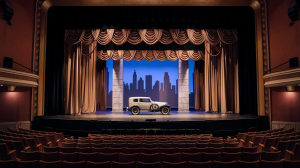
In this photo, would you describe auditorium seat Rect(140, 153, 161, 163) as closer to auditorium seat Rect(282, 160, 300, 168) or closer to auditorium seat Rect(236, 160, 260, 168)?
auditorium seat Rect(236, 160, 260, 168)

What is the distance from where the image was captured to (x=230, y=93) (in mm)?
13516

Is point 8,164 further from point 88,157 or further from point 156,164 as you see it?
point 156,164

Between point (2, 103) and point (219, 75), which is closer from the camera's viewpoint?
point (2, 103)

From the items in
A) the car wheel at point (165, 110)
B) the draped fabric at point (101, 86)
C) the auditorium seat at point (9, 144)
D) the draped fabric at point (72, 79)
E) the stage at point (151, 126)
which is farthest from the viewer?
the draped fabric at point (101, 86)

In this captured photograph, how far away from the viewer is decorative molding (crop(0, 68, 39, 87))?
7376 mm

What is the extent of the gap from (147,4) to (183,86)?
25.4ft

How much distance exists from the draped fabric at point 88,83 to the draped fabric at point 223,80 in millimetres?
8576

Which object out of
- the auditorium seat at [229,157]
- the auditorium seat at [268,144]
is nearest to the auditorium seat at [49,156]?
the auditorium seat at [229,157]

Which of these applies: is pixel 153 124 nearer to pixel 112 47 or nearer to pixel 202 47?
pixel 112 47

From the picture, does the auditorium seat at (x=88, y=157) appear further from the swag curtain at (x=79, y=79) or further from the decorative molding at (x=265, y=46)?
the decorative molding at (x=265, y=46)

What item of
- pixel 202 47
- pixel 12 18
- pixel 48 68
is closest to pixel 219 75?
pixel 202 47

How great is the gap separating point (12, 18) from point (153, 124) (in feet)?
25.3

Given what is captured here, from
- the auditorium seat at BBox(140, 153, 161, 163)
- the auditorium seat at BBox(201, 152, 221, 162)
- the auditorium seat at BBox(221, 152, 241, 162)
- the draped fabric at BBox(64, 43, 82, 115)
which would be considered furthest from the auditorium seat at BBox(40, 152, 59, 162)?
the draped fabric at BBox(64, 43, 82, 115)

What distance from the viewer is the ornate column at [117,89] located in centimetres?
1499
